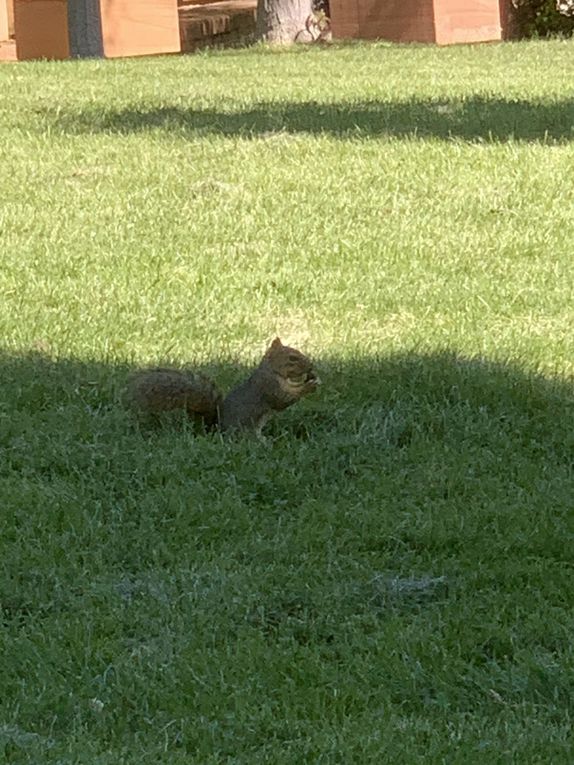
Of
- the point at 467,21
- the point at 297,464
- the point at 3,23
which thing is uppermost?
the point at 3,23

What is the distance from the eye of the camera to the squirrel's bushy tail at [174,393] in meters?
5.93

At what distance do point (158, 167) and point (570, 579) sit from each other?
6578mm

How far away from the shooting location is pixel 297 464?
578 centimetres

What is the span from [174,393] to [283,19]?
54.6 ft

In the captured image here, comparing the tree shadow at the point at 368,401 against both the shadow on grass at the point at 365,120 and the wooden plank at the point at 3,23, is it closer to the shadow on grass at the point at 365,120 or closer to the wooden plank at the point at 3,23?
the shadow on grass at the point at 365,120

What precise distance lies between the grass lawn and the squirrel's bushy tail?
10 cm

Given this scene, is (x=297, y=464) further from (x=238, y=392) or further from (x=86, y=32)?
(x=86, y=32)

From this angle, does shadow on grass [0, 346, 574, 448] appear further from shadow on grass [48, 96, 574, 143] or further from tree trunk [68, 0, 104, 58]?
tree trunk [68, 0, 104, 58]

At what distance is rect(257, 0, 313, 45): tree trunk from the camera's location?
2184 cm

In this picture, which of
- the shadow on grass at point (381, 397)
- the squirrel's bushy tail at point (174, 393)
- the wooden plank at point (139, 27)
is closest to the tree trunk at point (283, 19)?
the wooden plank at point (139, 27)

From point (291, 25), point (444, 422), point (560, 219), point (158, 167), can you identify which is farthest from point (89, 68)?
point (444, 422)

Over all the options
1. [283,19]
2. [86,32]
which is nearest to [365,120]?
[86,32]

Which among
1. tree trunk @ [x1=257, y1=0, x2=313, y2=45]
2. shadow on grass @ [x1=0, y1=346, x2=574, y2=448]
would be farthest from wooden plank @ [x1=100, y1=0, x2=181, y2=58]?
shadow on grass @ [x1=0, y1=346, x2=574, y2=448]

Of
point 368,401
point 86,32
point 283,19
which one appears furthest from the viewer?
point 283,19
